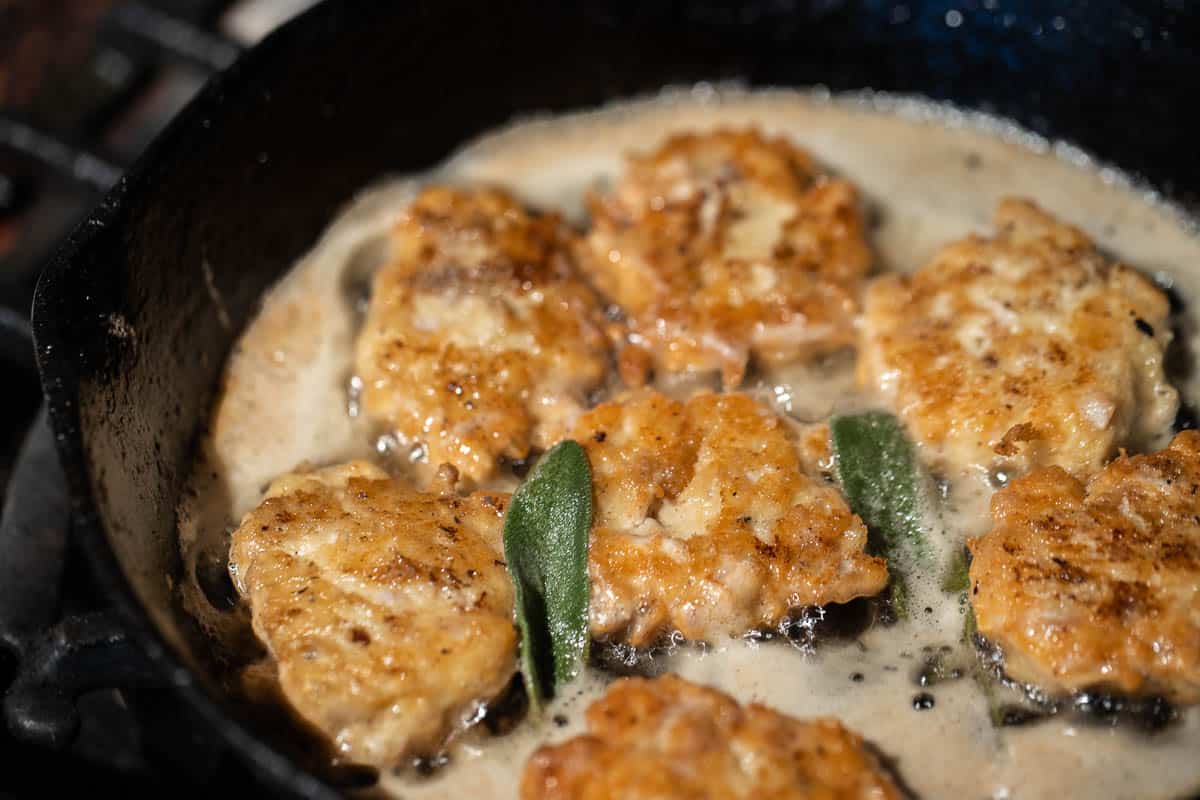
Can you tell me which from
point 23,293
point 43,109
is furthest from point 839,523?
point 43,109

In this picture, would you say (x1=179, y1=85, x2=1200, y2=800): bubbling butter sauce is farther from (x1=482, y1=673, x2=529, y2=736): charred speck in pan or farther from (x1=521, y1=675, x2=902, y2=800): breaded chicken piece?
(x1=521, y1=675, x2=902, y2=800): breaded chicken piece

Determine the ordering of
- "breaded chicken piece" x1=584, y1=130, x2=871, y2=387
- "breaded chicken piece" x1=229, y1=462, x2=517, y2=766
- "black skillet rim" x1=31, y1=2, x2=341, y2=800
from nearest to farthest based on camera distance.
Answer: "black skillet rim" x1=31, y1=2, x2=341, y2=800 < "breaded chicken piece" x1=229, y1=462, x2=517, y2=766 < "breaded chicken piece" x1=584, y1=130, x2=871, y2=387

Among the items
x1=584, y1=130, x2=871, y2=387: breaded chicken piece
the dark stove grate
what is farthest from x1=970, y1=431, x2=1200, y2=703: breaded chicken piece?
the dark stove grate

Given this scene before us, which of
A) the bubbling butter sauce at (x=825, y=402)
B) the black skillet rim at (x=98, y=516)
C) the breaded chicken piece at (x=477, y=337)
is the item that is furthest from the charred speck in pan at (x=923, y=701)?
the black skillet rim at (x=98, y=516)

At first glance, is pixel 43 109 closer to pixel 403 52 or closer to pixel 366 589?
pixel 403 52

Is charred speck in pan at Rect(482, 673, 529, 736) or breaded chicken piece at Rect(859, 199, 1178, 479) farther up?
breaded chicken piece at Rect(859, 199, 1178, 479)

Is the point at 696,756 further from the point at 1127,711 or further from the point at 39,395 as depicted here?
the point at 39,395

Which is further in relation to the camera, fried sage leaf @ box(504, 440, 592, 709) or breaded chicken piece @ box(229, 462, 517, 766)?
fried sage leaf @ box(504, 440, 592, 709)

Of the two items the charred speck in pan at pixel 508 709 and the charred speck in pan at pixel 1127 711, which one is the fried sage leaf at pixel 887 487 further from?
the charred speck in pan at pixel 508 709
